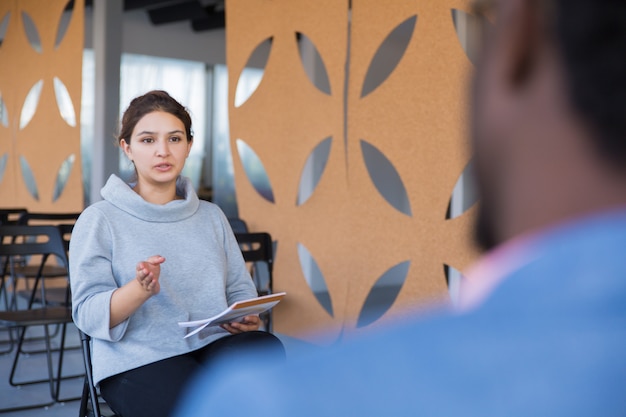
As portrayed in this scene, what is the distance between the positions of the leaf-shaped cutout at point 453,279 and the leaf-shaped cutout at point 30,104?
462 centimetres

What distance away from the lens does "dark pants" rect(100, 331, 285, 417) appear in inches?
77.9

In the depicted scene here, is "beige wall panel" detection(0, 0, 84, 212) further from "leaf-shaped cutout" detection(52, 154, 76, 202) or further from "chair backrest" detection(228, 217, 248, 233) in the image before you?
"chair backrest" detection(228, 217, 248, 233)

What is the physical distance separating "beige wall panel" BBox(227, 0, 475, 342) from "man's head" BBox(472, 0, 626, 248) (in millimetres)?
2968

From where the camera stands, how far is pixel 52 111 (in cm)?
682

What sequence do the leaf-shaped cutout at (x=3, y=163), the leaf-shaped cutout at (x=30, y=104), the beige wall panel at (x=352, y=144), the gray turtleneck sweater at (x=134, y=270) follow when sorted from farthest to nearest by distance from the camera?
the leaf-shaped cutout at (x=3, y=163) → the leaf-shaped cutout at (x=30, y=104) → the beige wall panel at (x=352, y=144) → the gray turtleneck sweater at (x=134, y=270)

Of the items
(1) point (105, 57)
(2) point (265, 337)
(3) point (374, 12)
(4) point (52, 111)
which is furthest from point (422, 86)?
(4) point (52, 111)

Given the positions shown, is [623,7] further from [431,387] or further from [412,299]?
[412,299]

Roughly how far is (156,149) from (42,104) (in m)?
5.15

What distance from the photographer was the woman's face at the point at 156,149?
2271mm

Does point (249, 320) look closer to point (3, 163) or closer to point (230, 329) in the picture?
point (230, 329)

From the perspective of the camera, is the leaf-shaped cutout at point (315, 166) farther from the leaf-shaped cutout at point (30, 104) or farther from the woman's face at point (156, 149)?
the woman's face at point (156, 149)

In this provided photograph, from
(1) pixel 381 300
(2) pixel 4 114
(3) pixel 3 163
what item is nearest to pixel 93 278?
A: (1) pixel 381 300

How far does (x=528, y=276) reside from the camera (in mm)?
266

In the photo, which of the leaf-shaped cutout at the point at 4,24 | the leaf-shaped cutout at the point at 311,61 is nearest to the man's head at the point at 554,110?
the leaf-shaped cutout at the point at 311,61
